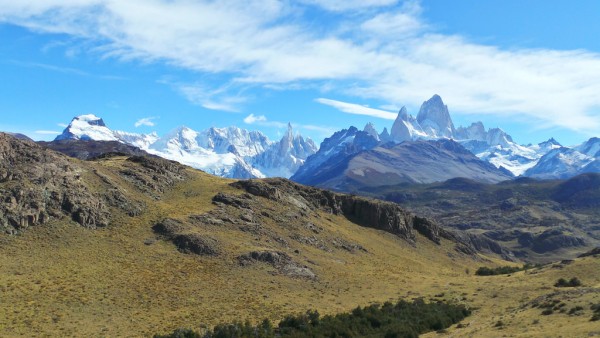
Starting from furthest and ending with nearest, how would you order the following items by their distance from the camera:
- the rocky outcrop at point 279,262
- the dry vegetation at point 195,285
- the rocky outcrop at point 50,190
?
the rocky outcrop at point 279,262
the rocky outcrop at point 50,190
the dry vegetation at point 195,285

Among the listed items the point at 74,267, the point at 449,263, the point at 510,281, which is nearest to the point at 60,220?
the point at 74,267

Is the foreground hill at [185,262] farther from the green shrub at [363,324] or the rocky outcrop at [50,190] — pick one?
the green shrub at [363,324]

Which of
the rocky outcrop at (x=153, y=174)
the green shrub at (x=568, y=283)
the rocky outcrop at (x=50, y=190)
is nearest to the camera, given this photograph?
the rocky outcrop at (x=50, y=190)

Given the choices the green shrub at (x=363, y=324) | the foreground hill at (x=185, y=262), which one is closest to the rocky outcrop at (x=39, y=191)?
the foreground hill at (x=185, y=262)

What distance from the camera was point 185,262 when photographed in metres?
85.8

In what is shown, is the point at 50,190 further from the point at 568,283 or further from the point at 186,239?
the point at 568,283

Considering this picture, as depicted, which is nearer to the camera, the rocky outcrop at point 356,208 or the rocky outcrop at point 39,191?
the rocky outcrop at point 39,191

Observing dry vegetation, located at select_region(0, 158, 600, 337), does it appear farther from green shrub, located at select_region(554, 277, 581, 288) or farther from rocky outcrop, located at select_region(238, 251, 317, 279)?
rocky outcrop, located at select_region(238, 251, 317, 279)

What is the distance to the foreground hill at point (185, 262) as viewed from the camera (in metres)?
63.9

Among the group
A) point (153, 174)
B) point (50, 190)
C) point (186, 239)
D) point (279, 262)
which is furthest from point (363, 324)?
point (153, 174)

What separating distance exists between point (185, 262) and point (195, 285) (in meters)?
9.17

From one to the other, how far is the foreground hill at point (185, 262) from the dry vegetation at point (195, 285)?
23 centimetres

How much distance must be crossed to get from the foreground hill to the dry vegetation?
23 cm

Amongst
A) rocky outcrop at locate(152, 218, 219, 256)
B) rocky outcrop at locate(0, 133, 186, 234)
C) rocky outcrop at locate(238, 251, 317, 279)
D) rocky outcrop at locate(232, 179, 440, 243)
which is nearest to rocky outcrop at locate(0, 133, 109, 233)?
rocky outcrop at locate(0, 133, 186, 234)
